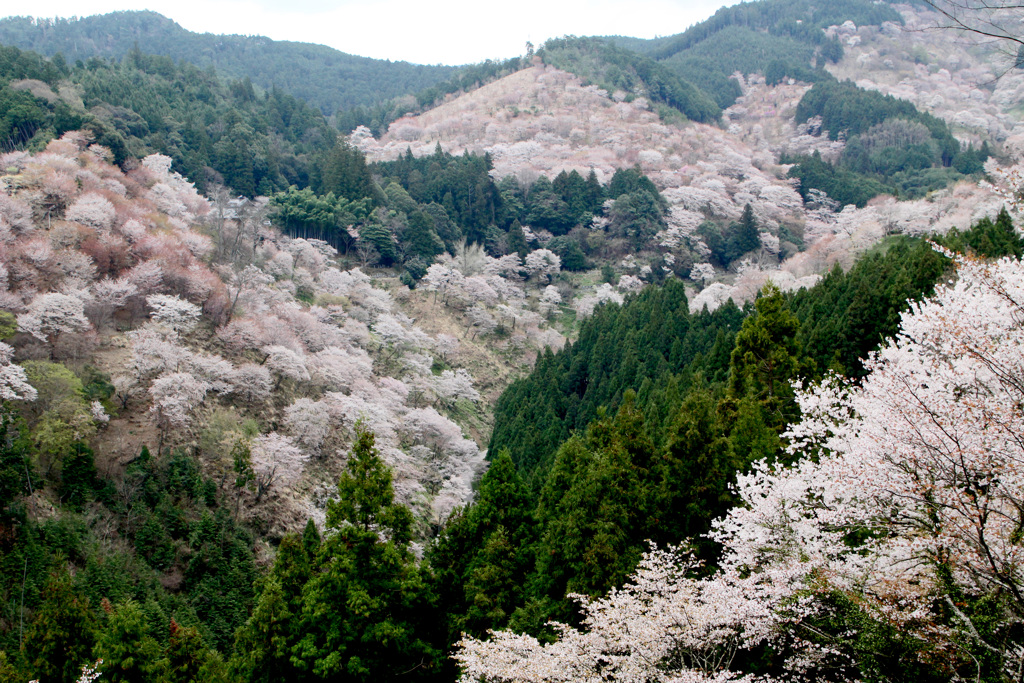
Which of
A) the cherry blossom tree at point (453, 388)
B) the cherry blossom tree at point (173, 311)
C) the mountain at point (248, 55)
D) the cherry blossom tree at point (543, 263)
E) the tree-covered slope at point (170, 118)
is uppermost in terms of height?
the mountain at point (248, 55)

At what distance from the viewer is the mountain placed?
11306 centimetres

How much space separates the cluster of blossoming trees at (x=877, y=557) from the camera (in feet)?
23.7

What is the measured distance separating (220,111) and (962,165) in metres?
73.5

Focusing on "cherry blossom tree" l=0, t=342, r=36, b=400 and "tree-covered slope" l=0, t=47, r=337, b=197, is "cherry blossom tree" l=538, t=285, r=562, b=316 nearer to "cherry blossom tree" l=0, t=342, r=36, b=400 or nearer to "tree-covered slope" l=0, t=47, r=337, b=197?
"tree-covered slope" l=0, t=47, r=337, b=197

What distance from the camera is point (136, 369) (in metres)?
28.9

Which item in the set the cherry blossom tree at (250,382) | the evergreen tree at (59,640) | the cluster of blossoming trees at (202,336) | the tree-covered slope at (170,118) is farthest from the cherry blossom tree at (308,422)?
the tree-covered slope at (170,118)

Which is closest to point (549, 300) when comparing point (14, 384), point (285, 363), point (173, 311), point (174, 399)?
point (285, 363)

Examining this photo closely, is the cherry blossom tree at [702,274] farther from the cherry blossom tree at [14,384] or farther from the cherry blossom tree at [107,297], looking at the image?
the cherry blossom tree at [14,384]

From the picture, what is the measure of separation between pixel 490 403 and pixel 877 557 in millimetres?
34953

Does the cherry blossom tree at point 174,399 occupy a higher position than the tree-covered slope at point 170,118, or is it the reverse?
the tree-covered slope at point 170,118

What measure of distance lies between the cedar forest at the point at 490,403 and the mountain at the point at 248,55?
52382mm

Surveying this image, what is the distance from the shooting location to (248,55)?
134 m

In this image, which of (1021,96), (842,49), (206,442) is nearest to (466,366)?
(206,442)

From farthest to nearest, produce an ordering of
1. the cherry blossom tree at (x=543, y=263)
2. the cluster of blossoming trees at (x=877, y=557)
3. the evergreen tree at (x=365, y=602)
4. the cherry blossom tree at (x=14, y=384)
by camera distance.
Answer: the cherry blossom tree at (x=543, y=263), the cherry blossom tree at (x=14, y=384), the evergreen tree at (x=365, y=602), the cluster of blossoming trees at (x=877, y=557)
